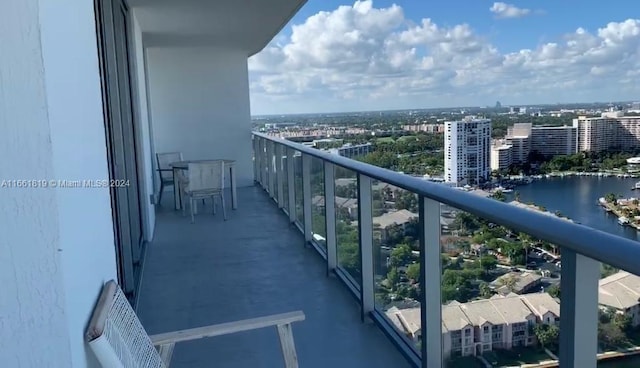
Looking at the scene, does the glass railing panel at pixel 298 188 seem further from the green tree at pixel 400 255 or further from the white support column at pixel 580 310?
the white support column at pixel 580 310

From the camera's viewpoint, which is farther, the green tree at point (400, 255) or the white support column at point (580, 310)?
the green tree at point (400, 255)

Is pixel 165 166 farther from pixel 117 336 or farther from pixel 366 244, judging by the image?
pixel 117 336

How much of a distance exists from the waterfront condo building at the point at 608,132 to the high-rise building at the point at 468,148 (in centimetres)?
58

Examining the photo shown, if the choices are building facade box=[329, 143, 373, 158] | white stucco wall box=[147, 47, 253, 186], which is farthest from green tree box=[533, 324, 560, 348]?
white stucco wall box=[147, 47, 253, 186]

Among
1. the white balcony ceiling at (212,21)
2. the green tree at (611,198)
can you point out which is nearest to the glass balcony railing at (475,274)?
the green tree at (611,198)

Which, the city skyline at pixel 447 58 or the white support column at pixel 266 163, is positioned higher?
the city skyline at pixel 447 58

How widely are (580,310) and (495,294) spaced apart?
51 centimetres

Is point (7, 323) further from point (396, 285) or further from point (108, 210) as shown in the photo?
point (396, 285)

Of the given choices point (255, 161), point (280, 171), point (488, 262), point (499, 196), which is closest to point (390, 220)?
point (499, 196)

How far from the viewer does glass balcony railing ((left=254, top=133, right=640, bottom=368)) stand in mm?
1223

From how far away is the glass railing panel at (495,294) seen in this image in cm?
146

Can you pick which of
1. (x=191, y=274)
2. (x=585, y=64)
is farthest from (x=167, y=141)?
(x=585, y=64)

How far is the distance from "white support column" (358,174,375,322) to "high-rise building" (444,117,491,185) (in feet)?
1.65

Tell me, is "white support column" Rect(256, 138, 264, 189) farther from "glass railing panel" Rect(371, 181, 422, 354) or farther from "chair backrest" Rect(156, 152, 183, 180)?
"glass railing panel" Rect(371, 181, 422, 354)
